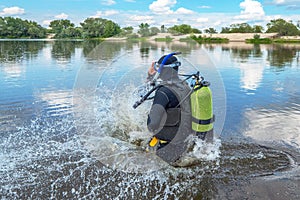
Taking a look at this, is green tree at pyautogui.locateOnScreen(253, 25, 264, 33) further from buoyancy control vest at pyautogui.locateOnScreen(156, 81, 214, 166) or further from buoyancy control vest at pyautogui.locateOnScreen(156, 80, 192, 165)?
buoyancy control vest at pyautogui.locateOnScreen(156, 80, 192, 165)

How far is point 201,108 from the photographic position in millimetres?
4820

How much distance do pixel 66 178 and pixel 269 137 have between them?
5346 millimetres

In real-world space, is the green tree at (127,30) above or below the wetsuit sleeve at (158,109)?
above

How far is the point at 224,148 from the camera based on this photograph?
21.6 ft

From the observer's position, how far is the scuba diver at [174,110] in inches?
177

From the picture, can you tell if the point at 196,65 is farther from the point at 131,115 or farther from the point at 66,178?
the point at 66,178

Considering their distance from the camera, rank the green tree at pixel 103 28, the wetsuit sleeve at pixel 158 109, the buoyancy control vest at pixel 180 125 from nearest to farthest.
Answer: the wetsuit sleeve at pixel 158 109 < the buoyancy control vest at pixel 180 125 < the green tree at pixel 103 28

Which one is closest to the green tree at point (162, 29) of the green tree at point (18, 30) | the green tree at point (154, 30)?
the green tree at point (154, 30)

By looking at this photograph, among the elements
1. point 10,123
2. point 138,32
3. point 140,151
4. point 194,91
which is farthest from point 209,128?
point 10,123

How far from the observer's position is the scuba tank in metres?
4.76

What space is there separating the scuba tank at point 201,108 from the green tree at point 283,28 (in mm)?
128839

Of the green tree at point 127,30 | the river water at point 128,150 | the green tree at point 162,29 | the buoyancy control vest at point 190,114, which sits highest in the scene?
the green tree at point 162,29

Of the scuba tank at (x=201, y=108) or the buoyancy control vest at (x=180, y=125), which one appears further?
the scuba tank at (x=201, y=108)

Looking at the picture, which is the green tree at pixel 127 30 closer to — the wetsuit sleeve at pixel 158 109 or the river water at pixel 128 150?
the river water at pixel 128 150
